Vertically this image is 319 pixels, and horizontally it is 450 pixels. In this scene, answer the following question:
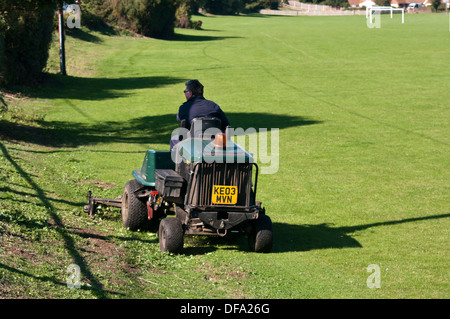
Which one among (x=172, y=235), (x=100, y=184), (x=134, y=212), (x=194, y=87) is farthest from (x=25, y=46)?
(x=172, y=235)

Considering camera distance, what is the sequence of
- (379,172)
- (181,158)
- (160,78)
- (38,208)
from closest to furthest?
1. (181,158)
2. (38,208)
3. (379,172)
4. (160,78)

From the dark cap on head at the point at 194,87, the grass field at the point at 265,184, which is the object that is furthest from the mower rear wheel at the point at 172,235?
the dark cap on head at the point at 194,87

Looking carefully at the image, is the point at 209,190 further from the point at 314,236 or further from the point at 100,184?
the point at 100,184

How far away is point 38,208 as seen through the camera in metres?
11.3

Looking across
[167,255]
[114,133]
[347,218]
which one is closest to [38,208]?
[167,255]

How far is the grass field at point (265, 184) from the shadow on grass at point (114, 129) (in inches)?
3.6

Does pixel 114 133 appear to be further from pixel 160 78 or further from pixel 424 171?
pixel 160 78

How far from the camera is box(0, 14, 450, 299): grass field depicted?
339 inches

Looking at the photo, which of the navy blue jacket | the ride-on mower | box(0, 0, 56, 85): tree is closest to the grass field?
Result: the ride-on mower

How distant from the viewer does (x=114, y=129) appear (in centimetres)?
2400

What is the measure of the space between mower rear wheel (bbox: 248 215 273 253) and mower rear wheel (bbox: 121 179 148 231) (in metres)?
1.99

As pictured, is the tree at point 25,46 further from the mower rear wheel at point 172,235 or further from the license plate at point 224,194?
the license plate at point 224,194

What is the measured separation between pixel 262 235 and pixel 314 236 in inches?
68.1
